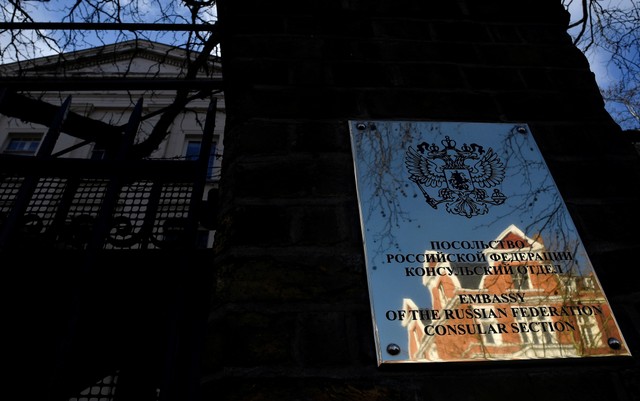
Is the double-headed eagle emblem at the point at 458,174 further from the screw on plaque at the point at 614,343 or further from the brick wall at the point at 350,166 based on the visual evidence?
the screw on plaque at the point at 614,343

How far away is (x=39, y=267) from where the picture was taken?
5.80ft

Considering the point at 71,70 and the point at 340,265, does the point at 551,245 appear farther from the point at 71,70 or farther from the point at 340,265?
the point at 71,70

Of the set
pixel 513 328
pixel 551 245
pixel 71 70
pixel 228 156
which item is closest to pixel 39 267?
pixel 228 156

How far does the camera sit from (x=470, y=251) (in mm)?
1007

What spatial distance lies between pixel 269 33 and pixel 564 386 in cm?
139

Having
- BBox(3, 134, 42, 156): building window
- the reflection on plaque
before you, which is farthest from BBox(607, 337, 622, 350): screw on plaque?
BBox(3, 134, 42, 156): building window

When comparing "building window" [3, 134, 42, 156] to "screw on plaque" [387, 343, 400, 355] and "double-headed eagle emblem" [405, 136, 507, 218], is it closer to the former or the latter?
"double-headed eagle emblem" [405, 136, 507, 218]

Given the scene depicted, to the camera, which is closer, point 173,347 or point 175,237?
point 173,347

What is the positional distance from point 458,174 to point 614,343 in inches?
21.9

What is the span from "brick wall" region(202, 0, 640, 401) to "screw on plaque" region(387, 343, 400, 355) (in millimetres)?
40

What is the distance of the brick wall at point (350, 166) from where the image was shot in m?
0.85

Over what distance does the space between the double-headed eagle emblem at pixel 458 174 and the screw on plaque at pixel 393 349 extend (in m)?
0.41

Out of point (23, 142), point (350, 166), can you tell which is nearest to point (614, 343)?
point (350, 166)

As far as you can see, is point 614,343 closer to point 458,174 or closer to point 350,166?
point 458,174
